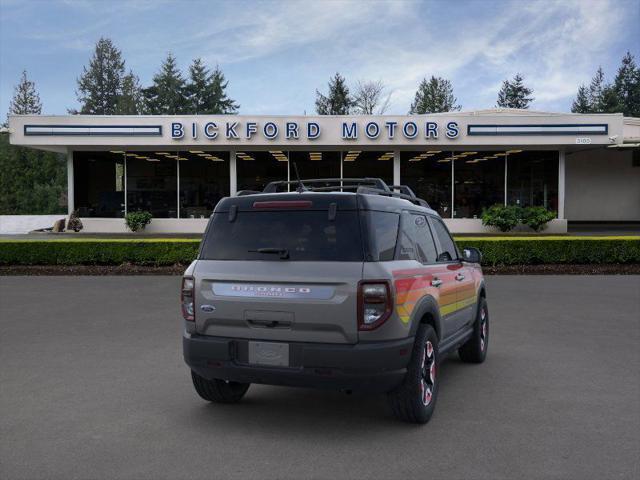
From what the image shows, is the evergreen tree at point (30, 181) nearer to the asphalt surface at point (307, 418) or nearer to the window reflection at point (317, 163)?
the window reflection at point (317, 163)

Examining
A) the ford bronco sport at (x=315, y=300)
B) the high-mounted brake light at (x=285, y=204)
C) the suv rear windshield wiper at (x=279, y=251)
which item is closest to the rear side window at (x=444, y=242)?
the ford bronco sport at (x=315, y=300)

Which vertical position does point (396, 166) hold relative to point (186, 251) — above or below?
above

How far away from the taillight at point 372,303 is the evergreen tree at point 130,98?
240 feet

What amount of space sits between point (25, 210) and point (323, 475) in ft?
180

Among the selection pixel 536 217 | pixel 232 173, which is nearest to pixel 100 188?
pixel 232 173

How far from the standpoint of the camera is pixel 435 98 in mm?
76188

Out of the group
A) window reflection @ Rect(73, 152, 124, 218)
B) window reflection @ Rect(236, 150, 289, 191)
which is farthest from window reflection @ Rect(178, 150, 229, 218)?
window reflection @ Rect(73, 152, 124, 218)

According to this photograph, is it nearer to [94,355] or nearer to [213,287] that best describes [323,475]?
[213,287]

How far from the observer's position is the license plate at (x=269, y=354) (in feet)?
14.6

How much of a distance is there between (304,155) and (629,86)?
66.2 m

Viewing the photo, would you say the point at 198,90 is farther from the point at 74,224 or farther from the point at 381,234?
the point at 381,234

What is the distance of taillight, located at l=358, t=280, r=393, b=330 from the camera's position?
4.32 metres

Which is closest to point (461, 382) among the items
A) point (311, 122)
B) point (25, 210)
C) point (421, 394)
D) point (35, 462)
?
point (421, 394)

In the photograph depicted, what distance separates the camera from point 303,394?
570cm
